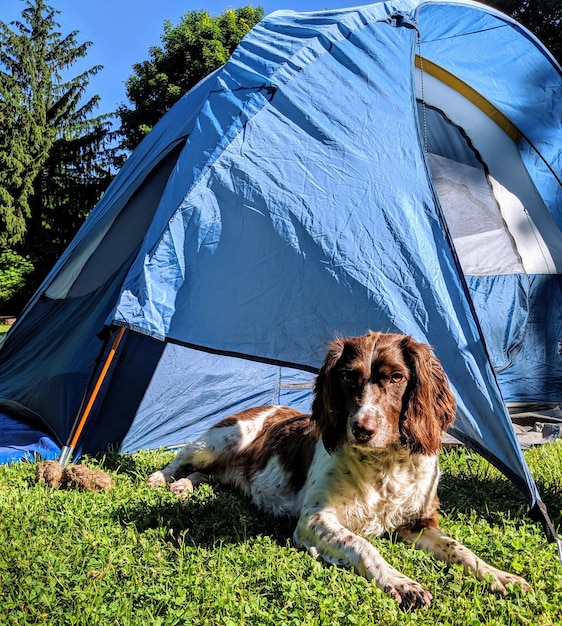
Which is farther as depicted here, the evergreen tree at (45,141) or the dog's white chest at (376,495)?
the evergreen tree at (45,141)

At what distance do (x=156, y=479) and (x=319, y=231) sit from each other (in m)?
1.60

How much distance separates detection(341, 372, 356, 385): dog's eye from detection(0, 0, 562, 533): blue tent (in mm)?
536

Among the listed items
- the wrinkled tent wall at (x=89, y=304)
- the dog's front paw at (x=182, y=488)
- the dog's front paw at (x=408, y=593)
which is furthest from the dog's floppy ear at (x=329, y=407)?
the wrinkled tent wall at (x=89, y=304)

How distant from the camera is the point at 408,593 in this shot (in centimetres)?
211

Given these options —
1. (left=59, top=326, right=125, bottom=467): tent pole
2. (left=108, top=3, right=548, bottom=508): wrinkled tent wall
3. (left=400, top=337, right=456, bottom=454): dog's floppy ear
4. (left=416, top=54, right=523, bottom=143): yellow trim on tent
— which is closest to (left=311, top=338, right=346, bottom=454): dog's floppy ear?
(left=400, top=337, right=456, bottom=454): dog's floppy ear

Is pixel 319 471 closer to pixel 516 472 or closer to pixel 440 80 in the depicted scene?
pixel 516 472

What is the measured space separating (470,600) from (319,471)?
853 millimetres

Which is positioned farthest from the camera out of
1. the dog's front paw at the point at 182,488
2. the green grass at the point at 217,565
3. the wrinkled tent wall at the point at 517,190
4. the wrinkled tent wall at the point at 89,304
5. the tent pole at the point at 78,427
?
the wrinkled tent wall at the point at 517,190

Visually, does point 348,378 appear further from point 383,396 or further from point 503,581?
point 503,581

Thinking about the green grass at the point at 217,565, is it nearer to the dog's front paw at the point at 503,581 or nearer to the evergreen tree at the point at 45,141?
the dog's front paw at the point at 503,581

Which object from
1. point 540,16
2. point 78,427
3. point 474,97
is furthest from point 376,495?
point 540,16

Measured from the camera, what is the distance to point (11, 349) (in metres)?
5.35

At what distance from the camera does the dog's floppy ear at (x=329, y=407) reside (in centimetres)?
264

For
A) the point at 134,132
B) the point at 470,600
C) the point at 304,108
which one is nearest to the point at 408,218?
the point at 304,108
